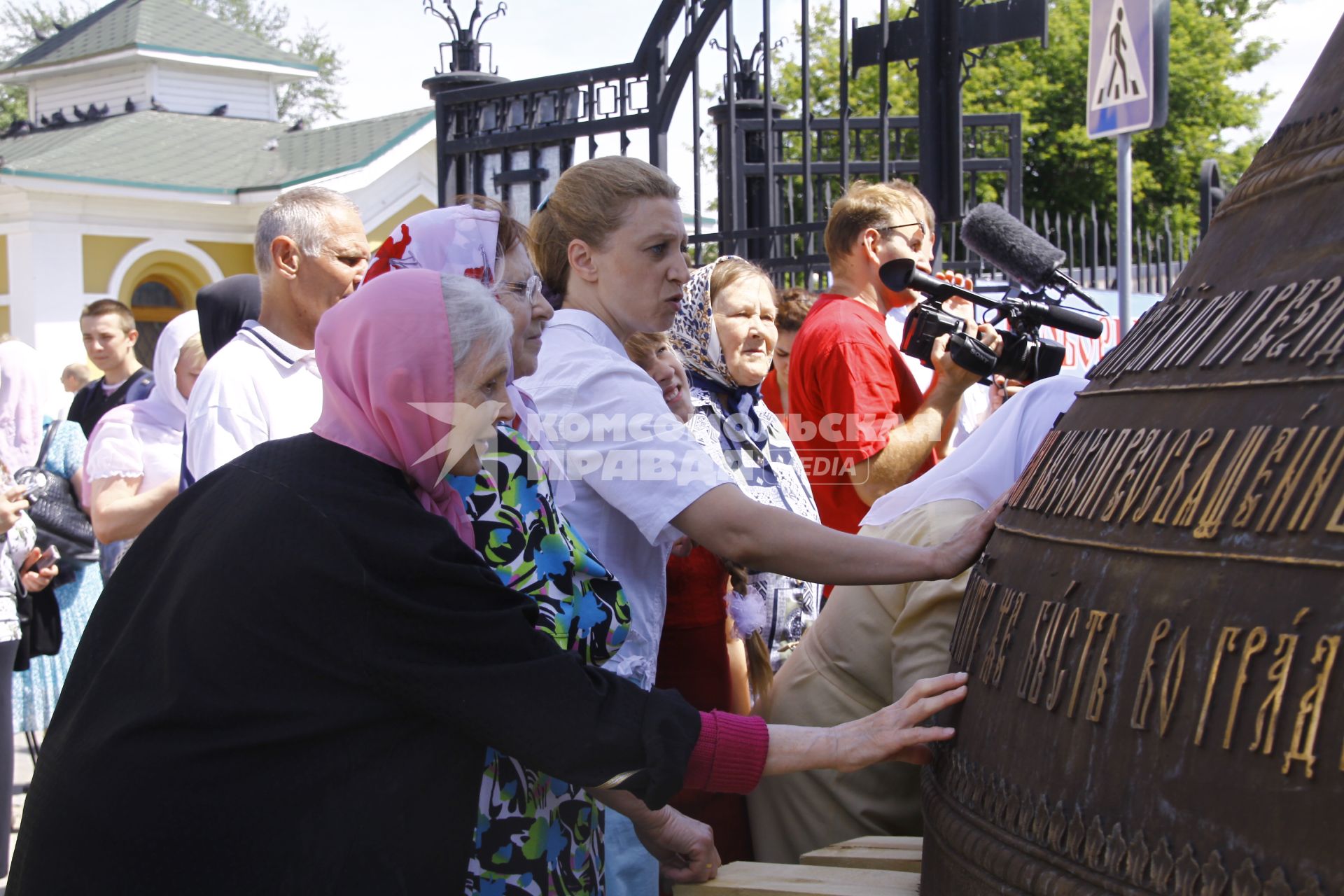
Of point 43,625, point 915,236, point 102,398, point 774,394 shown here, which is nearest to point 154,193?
point 102,398

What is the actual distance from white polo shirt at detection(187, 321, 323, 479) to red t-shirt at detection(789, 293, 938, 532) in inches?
57.1

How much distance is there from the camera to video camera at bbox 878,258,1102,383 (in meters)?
3.29

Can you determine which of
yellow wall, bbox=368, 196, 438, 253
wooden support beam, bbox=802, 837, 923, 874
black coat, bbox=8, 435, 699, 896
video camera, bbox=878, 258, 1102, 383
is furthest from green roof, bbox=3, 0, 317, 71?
black coat, bbox=8, 435, 699, 896

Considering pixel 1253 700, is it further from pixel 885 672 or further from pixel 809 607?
pixel 809 607

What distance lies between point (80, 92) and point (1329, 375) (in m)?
29.4

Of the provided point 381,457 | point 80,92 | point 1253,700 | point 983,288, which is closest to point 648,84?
point 983,288

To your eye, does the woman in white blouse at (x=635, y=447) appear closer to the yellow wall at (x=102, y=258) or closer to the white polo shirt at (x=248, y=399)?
the white polo shirt at (x=248, y=399)

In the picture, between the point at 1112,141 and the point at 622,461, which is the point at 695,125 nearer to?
the point at 622,461

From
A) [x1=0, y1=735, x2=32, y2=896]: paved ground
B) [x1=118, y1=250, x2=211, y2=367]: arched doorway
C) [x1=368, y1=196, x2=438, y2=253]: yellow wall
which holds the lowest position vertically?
[x1=0, y1=735, x2=32, y2=896]: paved ground

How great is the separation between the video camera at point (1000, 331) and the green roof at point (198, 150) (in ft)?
52.6

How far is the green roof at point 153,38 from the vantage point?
26.0 meters

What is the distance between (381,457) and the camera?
66.4 inches

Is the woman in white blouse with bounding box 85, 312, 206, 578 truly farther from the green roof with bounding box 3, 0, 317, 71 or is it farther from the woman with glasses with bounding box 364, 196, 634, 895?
the green roof with bounding box 3, 0, 317, 71

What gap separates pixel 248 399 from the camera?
3012 millimetres
